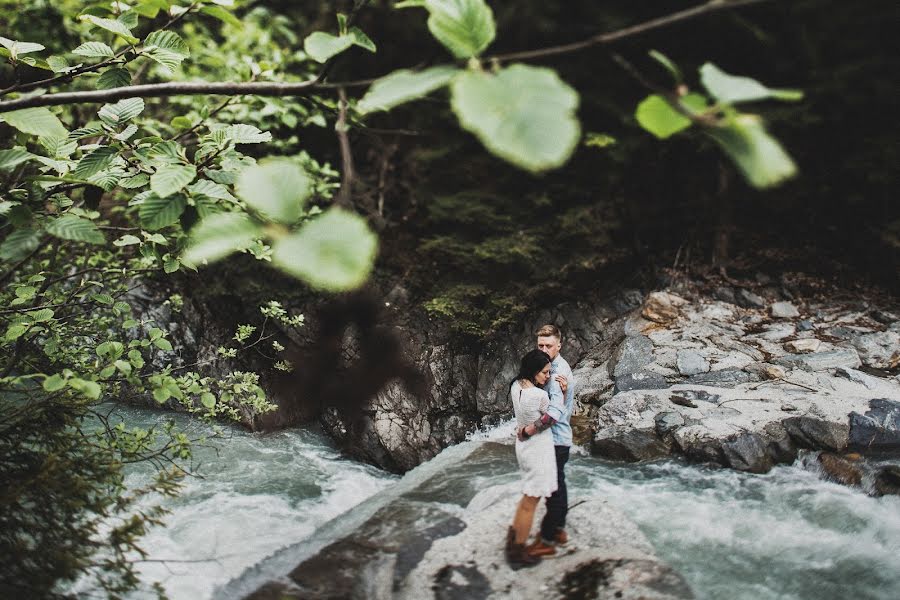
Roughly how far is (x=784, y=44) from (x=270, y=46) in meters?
7.05

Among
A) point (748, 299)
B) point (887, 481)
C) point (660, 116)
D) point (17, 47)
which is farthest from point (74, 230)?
point (748, 299)

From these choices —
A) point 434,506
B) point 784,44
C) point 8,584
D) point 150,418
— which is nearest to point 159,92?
point 8,584

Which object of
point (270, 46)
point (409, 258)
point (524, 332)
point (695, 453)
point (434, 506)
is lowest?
point (434, 506)

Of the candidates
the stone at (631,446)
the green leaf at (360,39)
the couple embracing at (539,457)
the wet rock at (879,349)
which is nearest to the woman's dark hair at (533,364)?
the couple embracing at (539,457)

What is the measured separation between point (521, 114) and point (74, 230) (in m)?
1.38

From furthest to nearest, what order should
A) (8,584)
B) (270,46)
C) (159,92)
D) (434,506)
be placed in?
(270,46), (434,506), (8,584), (159,92)

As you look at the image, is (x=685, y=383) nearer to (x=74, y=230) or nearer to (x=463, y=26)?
(x=463, y=26)

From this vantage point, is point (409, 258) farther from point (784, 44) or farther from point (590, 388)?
point (784, 44)

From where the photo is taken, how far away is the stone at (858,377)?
5.28m

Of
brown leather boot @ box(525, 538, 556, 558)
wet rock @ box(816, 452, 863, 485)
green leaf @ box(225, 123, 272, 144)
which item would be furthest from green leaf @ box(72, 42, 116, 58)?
wet rock @ box(816, 452, 863, 485)

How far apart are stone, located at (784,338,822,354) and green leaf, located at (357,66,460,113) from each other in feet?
22.5

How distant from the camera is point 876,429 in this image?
4.70 meters

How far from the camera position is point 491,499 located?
14.4 ft

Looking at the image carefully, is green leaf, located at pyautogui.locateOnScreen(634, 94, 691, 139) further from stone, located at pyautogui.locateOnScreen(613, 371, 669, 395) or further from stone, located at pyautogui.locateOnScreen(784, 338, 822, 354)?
stone, located at pyautogui.locateOnScreen(784, 338, 822, 354)
